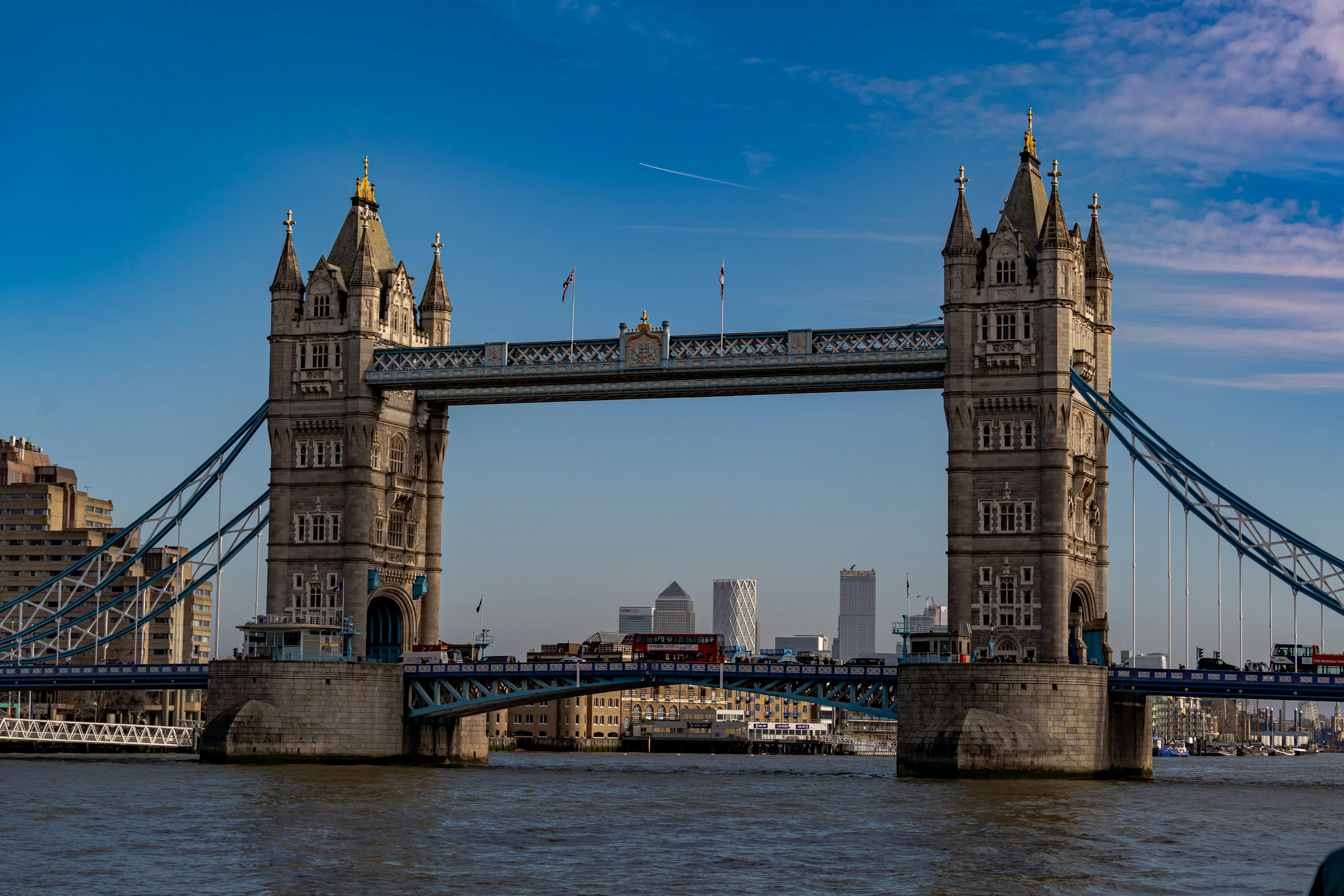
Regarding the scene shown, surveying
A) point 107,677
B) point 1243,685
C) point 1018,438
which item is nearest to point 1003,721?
point 1243,685

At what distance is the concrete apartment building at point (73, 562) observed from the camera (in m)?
170

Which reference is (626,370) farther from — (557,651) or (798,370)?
(557,651)

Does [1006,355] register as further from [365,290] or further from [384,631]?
[384,631]

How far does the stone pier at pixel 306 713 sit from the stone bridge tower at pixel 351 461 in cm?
434

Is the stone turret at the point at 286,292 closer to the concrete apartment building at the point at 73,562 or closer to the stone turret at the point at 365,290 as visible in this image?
the stone turret at the point at 365,290

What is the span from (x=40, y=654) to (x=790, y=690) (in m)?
45.0

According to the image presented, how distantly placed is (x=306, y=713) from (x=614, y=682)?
1630 cm

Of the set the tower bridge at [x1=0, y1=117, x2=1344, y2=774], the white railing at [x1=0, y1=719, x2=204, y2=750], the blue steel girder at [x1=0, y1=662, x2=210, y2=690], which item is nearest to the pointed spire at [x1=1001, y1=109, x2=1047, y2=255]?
the tower bridge at [x1=0, y1=117, x2=1344, y2=774]

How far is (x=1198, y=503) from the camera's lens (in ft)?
282

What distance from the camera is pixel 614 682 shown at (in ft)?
312

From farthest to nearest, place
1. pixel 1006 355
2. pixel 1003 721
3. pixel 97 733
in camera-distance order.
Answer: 1. pixel 97 733
2. pixel 1006 355
3. pixel 1003 721

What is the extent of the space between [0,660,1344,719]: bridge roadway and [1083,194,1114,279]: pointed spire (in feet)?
77.3

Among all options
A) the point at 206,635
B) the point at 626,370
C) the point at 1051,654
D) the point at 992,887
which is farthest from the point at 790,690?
the point at 206,635

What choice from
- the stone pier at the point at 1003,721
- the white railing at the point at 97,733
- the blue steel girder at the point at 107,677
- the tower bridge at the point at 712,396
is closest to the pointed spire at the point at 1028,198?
the tower bridge at the point at 712,396
